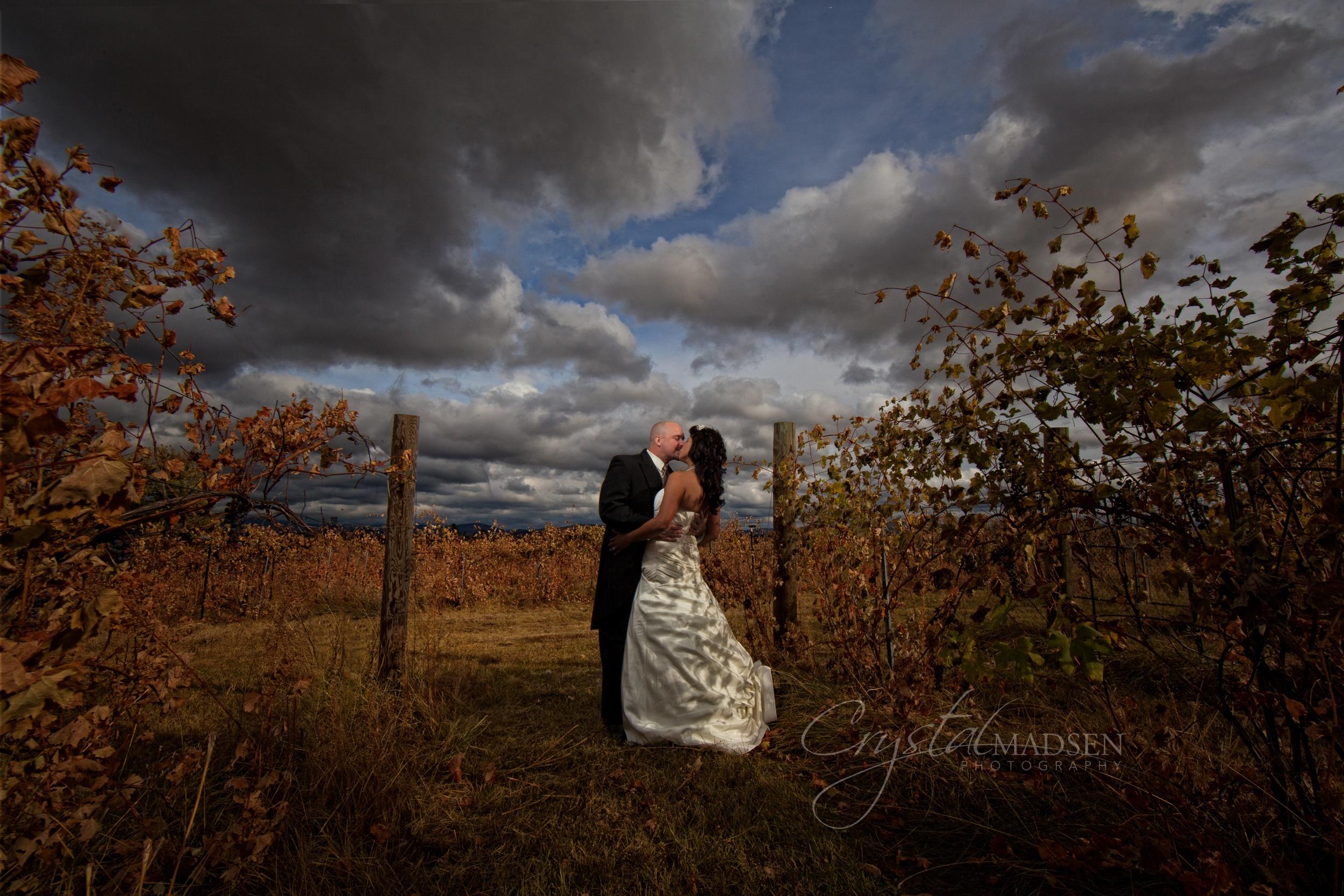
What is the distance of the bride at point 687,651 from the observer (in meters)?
4.18

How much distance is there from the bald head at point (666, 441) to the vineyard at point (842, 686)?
138 cm

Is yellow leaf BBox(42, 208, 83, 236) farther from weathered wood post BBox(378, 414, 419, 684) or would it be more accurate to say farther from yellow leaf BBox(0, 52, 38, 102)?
weathered wood post BBox(378, 414, 419, 684)

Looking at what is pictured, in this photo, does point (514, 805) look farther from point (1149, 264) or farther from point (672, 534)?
point (1149, 264)

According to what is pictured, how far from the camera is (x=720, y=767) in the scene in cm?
374

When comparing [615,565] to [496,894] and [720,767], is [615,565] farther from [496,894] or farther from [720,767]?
[496,894]

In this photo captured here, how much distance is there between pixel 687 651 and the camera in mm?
4285

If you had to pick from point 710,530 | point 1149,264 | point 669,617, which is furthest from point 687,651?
point 1149,264

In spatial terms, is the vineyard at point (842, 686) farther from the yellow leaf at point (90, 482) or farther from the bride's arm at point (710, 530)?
the bride's arm at point (710, 530)

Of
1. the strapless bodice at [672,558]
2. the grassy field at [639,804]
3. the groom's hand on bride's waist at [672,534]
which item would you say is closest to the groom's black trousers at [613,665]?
the grassy field at [639,804]

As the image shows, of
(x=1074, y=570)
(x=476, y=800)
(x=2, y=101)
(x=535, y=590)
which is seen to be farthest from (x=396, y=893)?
(x=535, y=590)

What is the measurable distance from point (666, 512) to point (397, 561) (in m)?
2.19

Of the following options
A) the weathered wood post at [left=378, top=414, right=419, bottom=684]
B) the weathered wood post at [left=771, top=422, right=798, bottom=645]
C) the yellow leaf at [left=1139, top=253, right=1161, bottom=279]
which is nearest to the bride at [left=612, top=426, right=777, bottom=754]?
the weathered wood post at [left=771, top=422, right=798, bottom=645]

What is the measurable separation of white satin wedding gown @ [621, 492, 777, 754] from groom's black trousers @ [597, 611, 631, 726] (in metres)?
0.09

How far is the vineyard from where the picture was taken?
159cm
